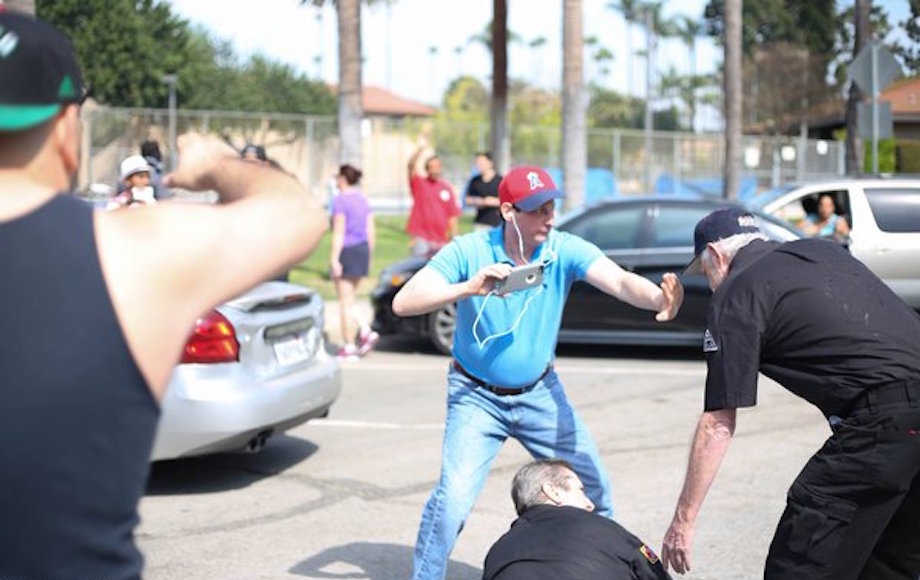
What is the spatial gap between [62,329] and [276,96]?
70.8 metres

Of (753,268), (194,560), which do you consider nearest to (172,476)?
(194,560)

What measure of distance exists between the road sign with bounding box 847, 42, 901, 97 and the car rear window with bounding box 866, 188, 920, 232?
3.80 meters

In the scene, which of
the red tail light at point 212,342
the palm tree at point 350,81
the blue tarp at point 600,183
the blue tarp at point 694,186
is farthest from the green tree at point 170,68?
the red tail light at point 212,342

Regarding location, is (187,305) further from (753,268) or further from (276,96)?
(276,96)

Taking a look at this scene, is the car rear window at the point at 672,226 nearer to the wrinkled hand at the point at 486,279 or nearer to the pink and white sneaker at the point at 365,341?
the pink and white sneaker at the point at 365,341

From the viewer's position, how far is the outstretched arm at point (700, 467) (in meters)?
4.07

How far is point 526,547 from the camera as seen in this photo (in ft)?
13.6

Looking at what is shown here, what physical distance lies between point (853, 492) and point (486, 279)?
1.54m

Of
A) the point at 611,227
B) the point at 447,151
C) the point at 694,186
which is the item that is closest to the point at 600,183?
the point at 694,186

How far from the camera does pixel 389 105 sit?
93.7 meters

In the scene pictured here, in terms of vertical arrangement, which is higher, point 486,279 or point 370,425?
point 486,279

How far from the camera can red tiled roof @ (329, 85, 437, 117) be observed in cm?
8906

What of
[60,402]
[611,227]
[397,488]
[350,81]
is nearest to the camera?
[60,402]

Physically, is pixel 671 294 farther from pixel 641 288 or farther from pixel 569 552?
pixel 569 552
